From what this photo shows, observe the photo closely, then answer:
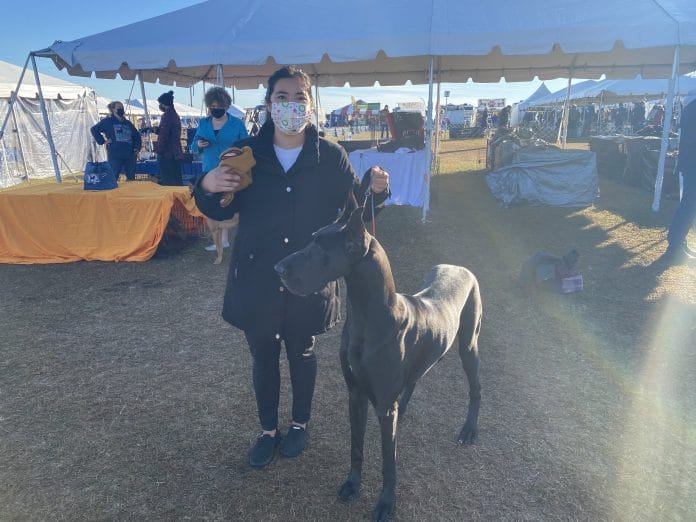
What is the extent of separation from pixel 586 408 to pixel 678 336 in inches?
68.8

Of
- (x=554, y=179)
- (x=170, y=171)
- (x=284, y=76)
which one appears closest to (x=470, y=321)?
(x=284, y=76)

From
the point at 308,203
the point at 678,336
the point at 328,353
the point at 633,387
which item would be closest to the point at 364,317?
the point at 308,203

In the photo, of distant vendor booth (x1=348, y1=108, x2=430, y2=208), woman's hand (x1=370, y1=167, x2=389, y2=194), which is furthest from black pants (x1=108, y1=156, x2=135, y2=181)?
woman's hand (x1=370, y1=167, x2=389, y2=194)

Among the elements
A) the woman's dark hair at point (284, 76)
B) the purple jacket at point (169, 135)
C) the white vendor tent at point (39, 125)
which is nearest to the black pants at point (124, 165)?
the purple jacket at point (169, 135)

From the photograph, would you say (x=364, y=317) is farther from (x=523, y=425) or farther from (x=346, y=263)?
(x=523, y=425)

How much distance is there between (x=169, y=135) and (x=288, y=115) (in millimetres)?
6119

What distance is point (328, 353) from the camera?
13.7 feet

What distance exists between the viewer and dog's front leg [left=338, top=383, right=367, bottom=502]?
2.35 m

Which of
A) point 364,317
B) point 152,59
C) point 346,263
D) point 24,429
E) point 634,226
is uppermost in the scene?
point 152,59

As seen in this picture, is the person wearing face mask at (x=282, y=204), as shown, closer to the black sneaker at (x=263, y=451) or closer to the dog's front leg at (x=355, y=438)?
the dog's front leg at (x=355, y=438)

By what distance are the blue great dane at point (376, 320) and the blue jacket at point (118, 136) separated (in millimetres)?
8535

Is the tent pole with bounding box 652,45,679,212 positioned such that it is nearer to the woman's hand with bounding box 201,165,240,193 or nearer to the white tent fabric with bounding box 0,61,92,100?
the woman's hand with bounding box 201,165,240,193

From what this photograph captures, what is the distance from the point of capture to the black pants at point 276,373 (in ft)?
8.57

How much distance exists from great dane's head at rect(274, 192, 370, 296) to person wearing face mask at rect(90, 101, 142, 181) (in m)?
8.39
